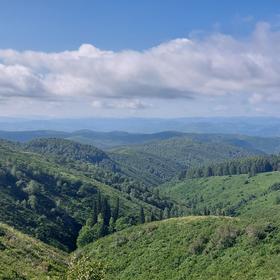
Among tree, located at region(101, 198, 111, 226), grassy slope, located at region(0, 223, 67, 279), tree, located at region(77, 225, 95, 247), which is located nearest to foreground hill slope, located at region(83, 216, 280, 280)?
grassy slope, located at region(0, 223, 67, 279)

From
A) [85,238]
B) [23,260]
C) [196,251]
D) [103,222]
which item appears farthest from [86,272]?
[103,222]

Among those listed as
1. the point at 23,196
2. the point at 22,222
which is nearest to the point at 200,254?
the point at 22,222

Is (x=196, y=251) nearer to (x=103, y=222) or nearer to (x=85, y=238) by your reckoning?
(x=85, y=238)

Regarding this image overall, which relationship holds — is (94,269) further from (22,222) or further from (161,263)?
(22,222)

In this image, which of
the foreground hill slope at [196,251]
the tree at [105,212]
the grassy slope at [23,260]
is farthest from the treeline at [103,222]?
the grassy slope at [23,260]

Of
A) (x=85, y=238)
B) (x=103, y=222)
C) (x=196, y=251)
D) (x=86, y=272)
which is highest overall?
(x=86, y=272)

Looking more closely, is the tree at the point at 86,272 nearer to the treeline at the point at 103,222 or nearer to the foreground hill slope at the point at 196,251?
the foreground hill slope at the point at 196,251

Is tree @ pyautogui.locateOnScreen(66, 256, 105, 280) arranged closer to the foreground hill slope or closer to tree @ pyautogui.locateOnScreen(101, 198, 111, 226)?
the foreground hill slope
